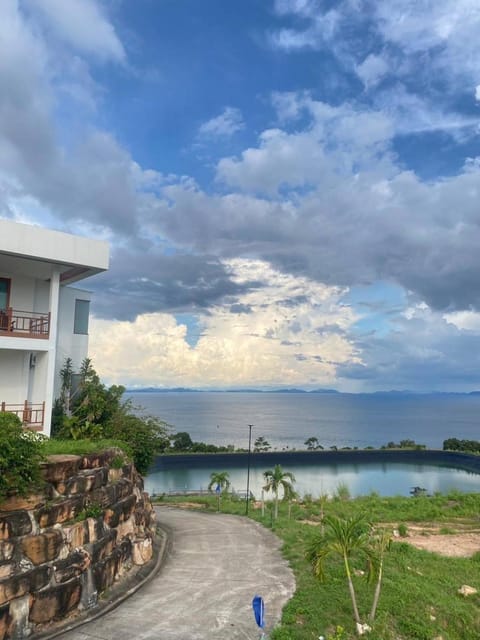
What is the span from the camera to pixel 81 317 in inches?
993

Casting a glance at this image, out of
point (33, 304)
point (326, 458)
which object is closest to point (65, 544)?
point (33, 304)

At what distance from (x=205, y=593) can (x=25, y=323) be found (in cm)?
1329

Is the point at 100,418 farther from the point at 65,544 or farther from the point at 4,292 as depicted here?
the point at 65,544

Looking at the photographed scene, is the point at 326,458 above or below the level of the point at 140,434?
below

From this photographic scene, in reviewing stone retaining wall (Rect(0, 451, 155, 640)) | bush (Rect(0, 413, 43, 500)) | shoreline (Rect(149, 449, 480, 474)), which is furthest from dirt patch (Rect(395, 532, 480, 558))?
shoreline (Rect(149, 449, 480, 474))

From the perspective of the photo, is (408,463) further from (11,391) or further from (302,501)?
(11,391)

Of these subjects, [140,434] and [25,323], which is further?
[140,434]

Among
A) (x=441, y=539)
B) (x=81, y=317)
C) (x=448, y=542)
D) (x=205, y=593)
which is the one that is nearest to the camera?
(x=205, y=593)

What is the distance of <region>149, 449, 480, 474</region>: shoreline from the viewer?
72.1 meters

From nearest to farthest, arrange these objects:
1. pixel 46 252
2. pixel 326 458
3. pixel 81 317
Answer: pixel 46 252
pixel 81 317
pixel 326 458

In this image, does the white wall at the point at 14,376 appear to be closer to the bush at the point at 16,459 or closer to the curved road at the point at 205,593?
the bush at the point at 16,459

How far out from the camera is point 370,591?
15.2 meters

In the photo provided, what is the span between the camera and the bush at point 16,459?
1152cm

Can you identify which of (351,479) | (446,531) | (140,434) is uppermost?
(140,434)
